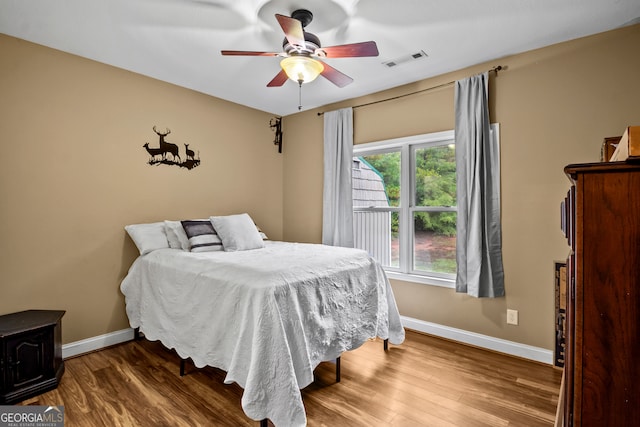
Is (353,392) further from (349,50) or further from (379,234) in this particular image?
(349,50)

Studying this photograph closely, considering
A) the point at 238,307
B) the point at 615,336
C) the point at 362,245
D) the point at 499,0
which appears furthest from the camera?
the point at 362,245

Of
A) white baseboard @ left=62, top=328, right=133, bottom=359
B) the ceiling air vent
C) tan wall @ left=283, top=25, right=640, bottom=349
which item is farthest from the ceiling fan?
white baseboard @ left=62, top=328, right=133, bottom=359

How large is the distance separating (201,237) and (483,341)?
2802 millimetres

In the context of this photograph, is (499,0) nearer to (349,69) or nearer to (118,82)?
(349,69)

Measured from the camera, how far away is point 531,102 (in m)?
2.67

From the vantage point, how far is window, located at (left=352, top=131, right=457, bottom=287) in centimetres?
322

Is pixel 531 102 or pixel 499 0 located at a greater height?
pixel 499 0

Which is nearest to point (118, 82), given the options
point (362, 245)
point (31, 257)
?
point (31, 257)

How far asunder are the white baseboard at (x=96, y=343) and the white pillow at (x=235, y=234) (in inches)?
49.7

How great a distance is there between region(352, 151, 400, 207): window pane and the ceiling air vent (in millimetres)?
975

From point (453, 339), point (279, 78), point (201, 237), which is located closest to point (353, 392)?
point (453, 339)


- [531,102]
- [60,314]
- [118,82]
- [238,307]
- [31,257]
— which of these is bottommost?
[60,314]

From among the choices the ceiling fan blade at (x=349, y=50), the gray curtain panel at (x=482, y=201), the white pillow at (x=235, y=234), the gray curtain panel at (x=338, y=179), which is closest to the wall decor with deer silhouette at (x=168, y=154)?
the white pillow at (x=235, y=234)

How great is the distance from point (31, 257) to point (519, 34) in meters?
4.21
